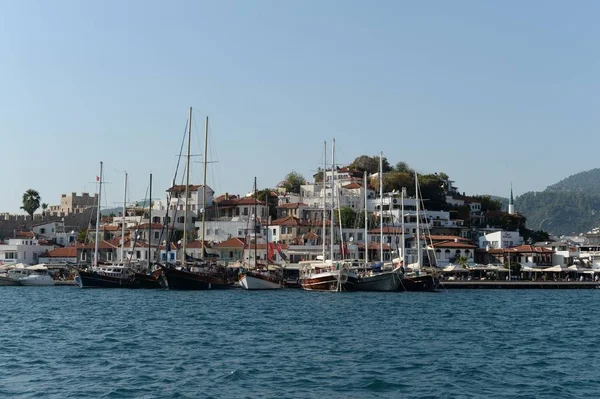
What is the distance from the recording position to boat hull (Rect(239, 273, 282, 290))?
8450 cm

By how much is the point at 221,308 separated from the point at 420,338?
2061 centimetres

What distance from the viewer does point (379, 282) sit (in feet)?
266

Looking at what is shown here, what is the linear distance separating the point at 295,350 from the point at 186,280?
46.4 meters

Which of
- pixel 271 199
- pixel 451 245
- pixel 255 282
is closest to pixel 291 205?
pixel 271 199

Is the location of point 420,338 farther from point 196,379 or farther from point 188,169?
point 188,169

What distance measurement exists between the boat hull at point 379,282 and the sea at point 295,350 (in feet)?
50.9

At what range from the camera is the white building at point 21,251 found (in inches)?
4572

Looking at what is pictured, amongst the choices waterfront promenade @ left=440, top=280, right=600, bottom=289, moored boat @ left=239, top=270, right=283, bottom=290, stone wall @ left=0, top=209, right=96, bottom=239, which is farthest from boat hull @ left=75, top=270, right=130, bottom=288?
stone wall @ left=0, top=209, right=96, bottom=239

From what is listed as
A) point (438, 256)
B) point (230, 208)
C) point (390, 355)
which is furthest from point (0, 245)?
point (390, 355)

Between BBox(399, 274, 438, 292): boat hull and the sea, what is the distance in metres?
16.6

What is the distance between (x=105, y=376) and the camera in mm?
29969

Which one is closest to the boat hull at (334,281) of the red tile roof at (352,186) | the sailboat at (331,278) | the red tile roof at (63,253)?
the sailboat at (331,278)

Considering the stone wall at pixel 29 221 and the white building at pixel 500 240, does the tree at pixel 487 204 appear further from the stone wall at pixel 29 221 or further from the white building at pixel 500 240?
the stone wall at pixel 29 221

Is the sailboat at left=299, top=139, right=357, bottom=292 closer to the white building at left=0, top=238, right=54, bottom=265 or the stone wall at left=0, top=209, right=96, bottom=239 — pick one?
the white building at left=0, top=238, right=54, bottom=265
